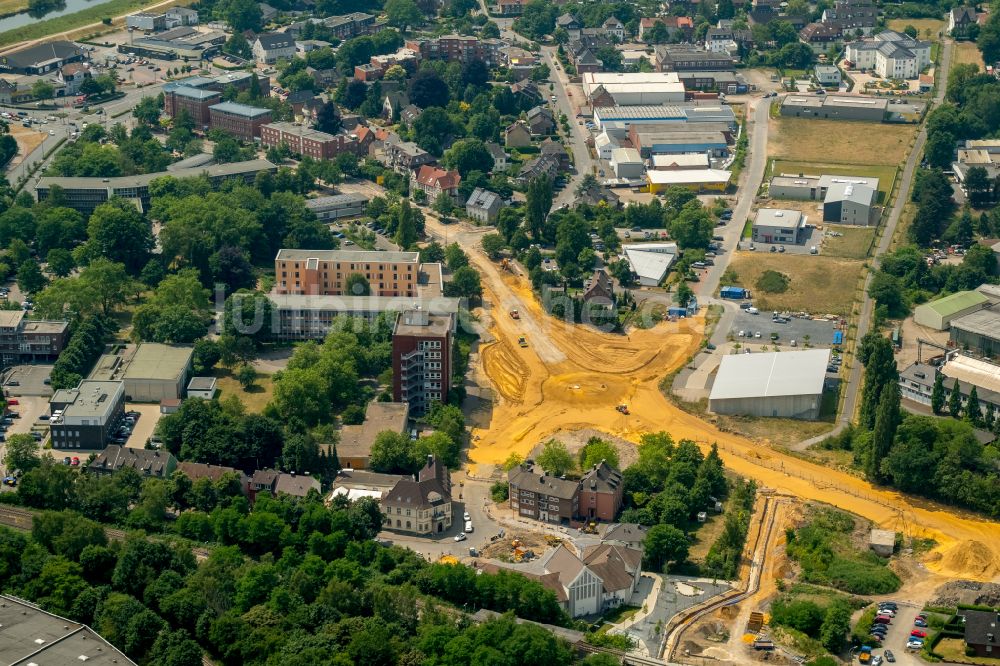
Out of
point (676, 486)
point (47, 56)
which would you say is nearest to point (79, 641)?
point (676, 486)

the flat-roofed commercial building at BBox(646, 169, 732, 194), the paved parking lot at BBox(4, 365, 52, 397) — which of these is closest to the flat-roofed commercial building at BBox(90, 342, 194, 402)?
the paved parking lot at BBox(4, 365, 52, 397)

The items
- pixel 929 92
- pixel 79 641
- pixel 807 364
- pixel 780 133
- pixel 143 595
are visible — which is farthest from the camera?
pixel 929 92

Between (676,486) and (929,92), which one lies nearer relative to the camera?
(676,486)

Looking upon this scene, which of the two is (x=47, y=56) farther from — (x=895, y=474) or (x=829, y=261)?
(x=895, y=474)

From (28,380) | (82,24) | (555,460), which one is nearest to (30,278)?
(28,380)

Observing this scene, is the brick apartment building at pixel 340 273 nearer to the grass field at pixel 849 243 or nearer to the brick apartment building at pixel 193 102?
the grass field at pixel 849 243

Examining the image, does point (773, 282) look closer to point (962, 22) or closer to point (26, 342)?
point (26, 342)
